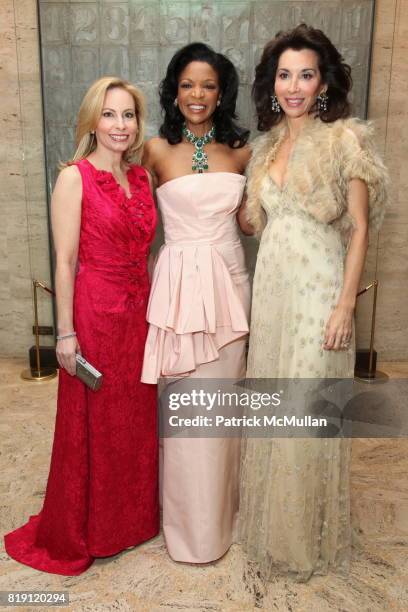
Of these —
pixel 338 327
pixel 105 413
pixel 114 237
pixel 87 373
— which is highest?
pixel 114 237

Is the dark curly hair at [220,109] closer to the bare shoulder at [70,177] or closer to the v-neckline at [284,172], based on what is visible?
the v-neckline at [284,172]

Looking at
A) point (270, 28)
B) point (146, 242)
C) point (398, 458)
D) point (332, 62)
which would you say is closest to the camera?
point (332, 62)

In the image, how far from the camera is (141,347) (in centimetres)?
253

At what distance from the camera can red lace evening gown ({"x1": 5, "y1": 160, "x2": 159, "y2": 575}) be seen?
7.74ft

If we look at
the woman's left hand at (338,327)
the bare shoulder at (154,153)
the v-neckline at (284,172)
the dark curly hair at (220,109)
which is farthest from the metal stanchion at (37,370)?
the woman's left hand at (338,327)

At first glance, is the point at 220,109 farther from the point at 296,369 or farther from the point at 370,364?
the point at 370,364

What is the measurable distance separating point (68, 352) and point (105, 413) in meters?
0.31

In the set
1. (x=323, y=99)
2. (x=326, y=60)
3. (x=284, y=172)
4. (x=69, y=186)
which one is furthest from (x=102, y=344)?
(x=326, y=60)

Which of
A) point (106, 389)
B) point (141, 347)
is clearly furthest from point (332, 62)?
point (106, 389)

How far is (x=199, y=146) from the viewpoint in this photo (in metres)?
2.62

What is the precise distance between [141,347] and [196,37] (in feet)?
8.84

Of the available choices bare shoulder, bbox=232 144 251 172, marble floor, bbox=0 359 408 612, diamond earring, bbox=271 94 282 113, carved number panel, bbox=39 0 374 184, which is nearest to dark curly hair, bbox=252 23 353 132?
diamond earring, bbox=271 94 282 113

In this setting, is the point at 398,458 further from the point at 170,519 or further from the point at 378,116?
the point at 378,116

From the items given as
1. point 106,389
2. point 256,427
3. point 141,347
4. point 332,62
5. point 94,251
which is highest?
point 332,62
